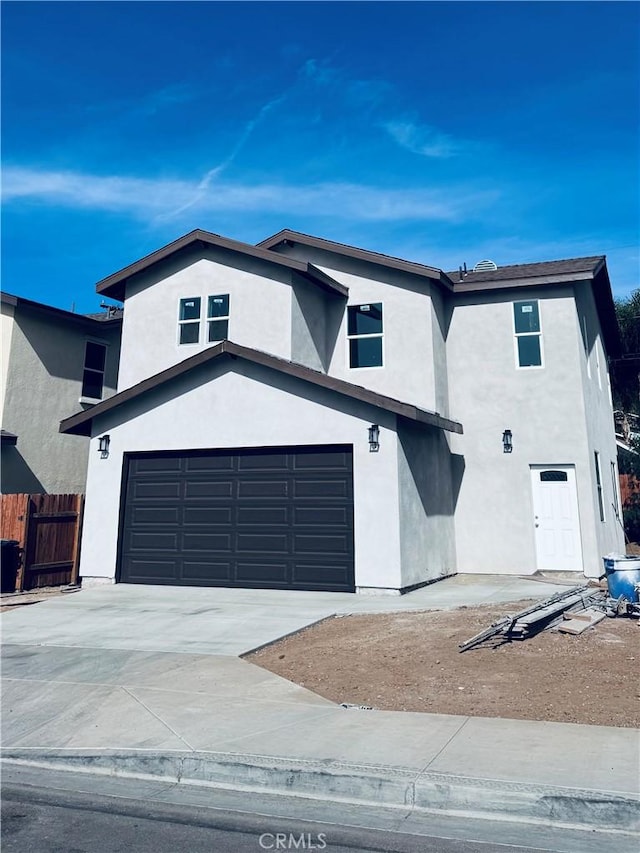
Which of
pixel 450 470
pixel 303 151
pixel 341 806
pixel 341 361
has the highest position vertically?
pixel 303 151

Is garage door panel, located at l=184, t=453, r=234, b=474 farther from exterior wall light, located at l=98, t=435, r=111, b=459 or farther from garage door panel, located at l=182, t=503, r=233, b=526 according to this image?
exterior wall light, located at l=98, t=435, r=111, b=459

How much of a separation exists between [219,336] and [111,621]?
761 cm

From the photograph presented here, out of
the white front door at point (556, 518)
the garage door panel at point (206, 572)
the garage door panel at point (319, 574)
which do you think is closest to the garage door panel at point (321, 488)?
the garage door panel at point (319, 574)

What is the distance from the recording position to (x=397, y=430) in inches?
476

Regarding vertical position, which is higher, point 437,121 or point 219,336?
point 437,121

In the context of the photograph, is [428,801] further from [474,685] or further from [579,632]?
[579,632]

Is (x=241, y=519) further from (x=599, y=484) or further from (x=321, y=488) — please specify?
(x=599, y=484)

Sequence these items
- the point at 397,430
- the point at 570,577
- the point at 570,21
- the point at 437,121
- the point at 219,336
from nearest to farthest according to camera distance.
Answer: the point at 570,21 < the point at 397,430 < the point at 437,121 < the point at 570,577 < the point at 219,336

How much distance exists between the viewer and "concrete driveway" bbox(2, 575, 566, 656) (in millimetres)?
Answer: 8609

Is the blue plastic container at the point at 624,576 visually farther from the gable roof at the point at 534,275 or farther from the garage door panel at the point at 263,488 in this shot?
the gable roof at the point at 534,275

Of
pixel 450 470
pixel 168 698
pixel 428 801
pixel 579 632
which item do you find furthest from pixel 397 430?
pixel 428 801

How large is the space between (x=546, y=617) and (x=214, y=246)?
38.2 feet

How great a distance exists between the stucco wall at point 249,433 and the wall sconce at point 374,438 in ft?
0.27

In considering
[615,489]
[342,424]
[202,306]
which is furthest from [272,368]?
[615,489]
